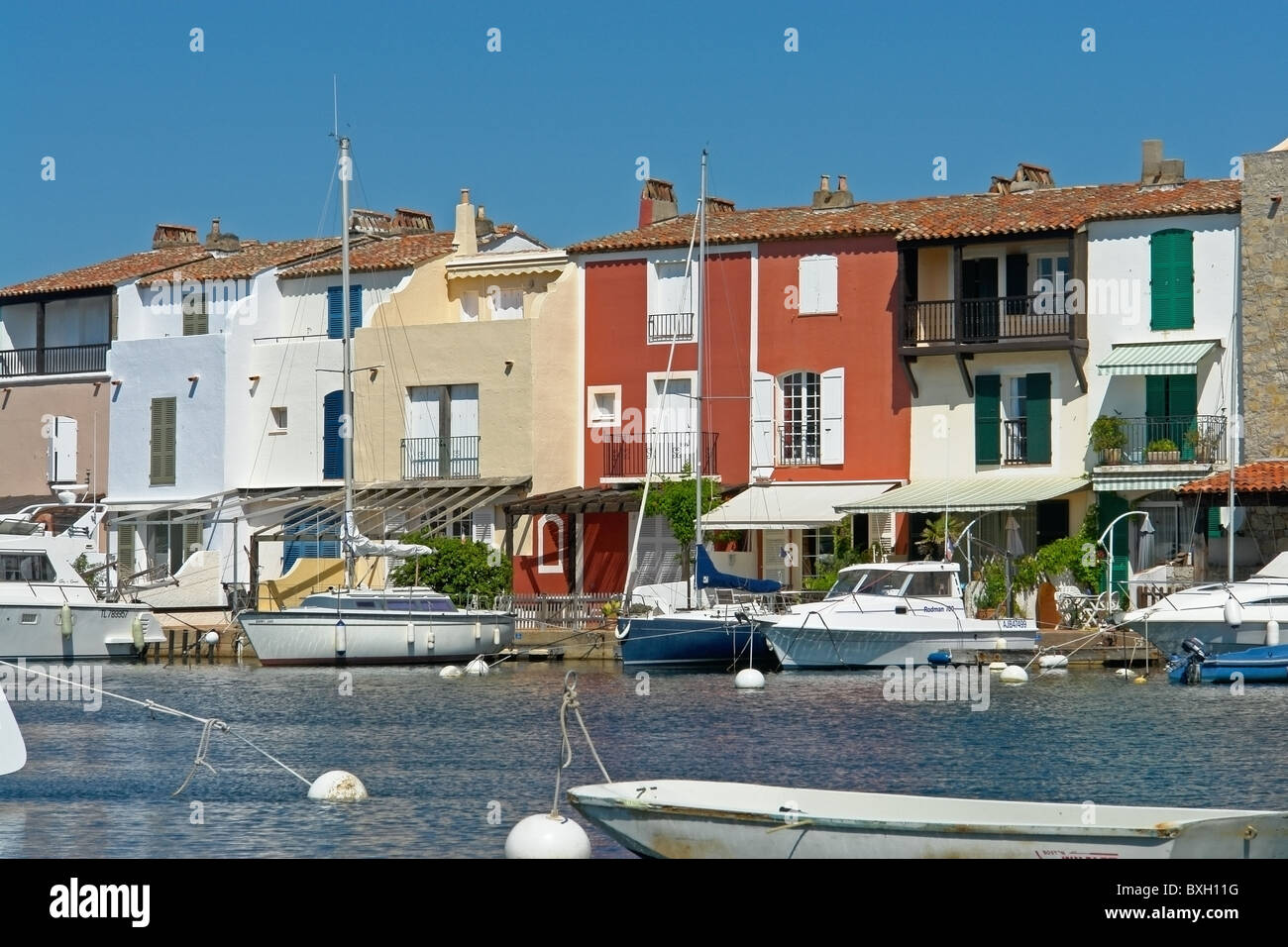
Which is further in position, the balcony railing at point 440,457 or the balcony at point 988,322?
the balcony railing at point 440,457

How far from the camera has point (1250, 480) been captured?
42.2m

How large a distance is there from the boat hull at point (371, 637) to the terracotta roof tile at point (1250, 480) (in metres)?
14.8

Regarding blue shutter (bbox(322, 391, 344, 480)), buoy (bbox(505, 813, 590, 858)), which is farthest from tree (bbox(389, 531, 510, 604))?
buoy (bbox(505, 813, 590, 858))

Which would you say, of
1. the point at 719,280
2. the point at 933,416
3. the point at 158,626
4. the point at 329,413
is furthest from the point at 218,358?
the point at 933,416

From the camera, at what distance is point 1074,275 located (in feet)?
151

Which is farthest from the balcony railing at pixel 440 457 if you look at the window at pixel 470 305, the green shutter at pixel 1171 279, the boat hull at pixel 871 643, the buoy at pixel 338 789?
the buoy at pixel 338 789

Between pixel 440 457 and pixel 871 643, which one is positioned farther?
pixel 440 457

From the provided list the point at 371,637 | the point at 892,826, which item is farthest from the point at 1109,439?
the point at 892,826

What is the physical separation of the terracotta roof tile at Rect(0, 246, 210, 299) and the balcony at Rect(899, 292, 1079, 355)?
22483 millimetres

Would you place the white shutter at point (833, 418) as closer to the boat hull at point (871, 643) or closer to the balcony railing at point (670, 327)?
the balcony railing at point (670, 327)

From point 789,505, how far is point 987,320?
605cm

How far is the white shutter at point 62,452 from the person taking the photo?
188ft

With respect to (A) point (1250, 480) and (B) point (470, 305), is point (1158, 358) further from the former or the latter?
(B) point (470, 305)
